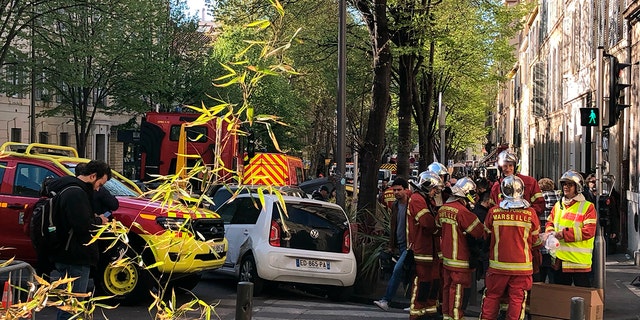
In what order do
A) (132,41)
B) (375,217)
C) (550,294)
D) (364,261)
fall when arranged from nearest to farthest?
(550,294), (364,261), (375,217), (132,41)

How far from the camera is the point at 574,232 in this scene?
979 cm

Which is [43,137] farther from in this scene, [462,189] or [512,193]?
[512,193]

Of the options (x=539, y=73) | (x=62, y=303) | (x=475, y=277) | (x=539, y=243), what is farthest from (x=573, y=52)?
(x=62, y=303)

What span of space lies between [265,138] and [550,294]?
3424 cm

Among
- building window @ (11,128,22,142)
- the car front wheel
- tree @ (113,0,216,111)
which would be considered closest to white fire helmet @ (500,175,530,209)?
the car front wheel

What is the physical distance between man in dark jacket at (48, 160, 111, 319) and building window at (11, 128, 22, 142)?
38.0 m

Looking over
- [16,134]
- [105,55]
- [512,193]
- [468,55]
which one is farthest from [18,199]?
[16,134]

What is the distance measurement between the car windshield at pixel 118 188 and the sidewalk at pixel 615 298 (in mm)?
3605

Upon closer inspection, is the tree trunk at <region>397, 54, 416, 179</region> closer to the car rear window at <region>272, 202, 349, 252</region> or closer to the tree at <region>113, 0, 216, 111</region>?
the car rear window at <region>272, 202, 349, 252</region>

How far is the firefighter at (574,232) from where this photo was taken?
32.1 ft

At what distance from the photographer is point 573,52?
3341cm

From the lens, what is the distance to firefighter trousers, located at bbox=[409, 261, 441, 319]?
10133 mm

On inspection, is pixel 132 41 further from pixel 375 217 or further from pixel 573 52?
pixel 375 217

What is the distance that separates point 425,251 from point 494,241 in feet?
5.38
